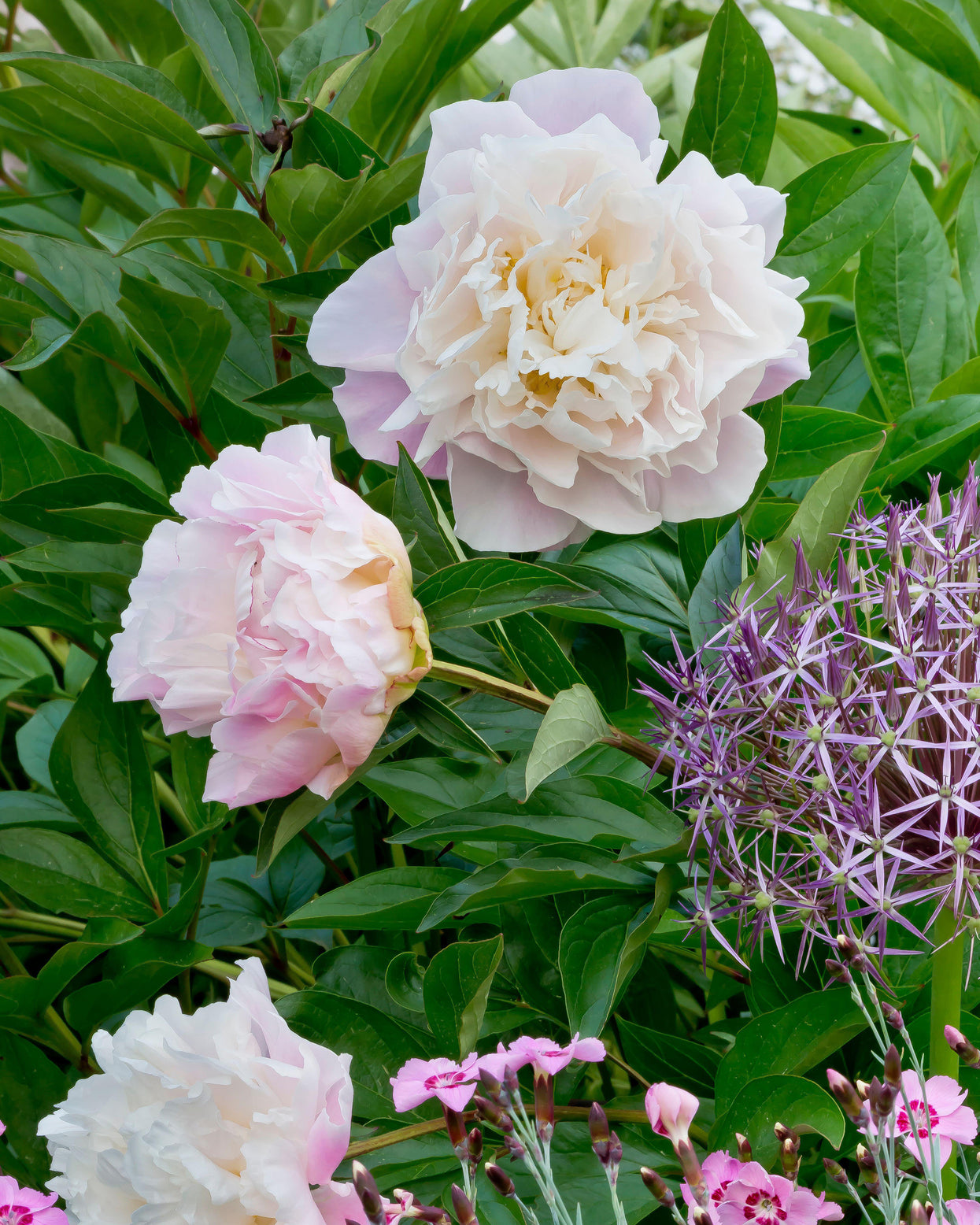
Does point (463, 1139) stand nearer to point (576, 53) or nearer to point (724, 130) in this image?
point (724, 130)

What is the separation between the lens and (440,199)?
330mm

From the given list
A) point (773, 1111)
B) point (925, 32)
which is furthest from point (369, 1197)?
point (925, 32)

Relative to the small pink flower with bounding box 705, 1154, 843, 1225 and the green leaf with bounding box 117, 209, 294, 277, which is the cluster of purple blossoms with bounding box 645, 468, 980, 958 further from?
the green leaf with bounding box 117, 209, 294, 277

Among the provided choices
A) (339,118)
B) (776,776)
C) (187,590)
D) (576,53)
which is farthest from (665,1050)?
(576,53)

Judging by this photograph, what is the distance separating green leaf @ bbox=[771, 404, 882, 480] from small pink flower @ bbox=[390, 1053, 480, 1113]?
0.25m

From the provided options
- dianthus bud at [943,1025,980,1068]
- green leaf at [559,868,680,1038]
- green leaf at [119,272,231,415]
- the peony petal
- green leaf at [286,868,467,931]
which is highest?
the peony petal

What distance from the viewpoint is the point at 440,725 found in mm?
330

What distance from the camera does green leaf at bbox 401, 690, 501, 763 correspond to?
32 cm

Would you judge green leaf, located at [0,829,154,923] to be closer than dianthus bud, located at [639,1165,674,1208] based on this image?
No

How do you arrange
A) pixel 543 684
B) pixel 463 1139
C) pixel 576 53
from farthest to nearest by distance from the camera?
pixel 576 53 < pixel 543 684 < pixel 463 1139

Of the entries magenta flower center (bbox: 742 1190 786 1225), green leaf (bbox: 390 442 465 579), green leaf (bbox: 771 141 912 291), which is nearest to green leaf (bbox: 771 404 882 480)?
green leaf (bbox: 771 141 912 291)

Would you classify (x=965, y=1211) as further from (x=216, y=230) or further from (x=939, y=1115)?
(x=216, y=230)

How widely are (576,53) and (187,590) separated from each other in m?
0.60

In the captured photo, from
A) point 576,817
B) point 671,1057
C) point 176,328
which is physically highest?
point 176,328
